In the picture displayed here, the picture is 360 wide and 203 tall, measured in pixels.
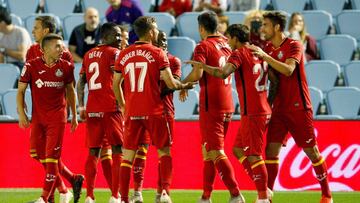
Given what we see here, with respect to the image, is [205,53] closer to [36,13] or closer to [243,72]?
[243,72]

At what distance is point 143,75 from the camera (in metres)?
12.0

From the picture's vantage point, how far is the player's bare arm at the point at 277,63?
1170 centimetres

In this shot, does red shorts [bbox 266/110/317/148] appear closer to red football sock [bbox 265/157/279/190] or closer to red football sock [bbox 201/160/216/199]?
red football sock [bbox 265/157/279/190]

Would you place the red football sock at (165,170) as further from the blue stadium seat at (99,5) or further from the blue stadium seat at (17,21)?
the blue stadium seat at (99,5)

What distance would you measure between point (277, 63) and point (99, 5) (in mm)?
8408

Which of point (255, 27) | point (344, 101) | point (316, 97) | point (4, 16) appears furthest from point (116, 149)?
point (4, 16)

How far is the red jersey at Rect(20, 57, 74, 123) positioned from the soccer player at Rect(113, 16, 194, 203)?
34.6 inches

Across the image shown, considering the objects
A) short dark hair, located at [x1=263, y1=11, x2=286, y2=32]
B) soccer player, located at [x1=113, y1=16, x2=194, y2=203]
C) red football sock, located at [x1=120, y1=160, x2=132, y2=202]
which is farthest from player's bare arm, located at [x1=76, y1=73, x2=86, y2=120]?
short dark hair, located at [x1=263, y1=11, x2=286, y2=32]

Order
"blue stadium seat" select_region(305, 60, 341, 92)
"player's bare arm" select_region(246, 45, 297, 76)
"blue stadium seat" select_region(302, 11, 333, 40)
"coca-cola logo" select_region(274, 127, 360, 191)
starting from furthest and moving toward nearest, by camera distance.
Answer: "blue stadium seat" select_region(302, 11, 333, 40) → "blue stadium seat" select_region(305, 60, 341, 92) → "coca-cola logo" select_region(274, 127, 360, 191) → "player's bare arm" select_region(246, 45, 297, 76)

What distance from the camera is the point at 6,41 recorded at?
1788 centimetres

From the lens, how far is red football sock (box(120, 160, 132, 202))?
39.6 feet

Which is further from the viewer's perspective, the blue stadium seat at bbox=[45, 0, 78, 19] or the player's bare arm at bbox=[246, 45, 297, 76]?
the blue stadium seat at bbox=[45, 0, 78, 19]

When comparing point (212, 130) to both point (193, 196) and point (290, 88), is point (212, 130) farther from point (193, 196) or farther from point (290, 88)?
point (193, 196)

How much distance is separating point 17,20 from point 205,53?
7.24 metres
